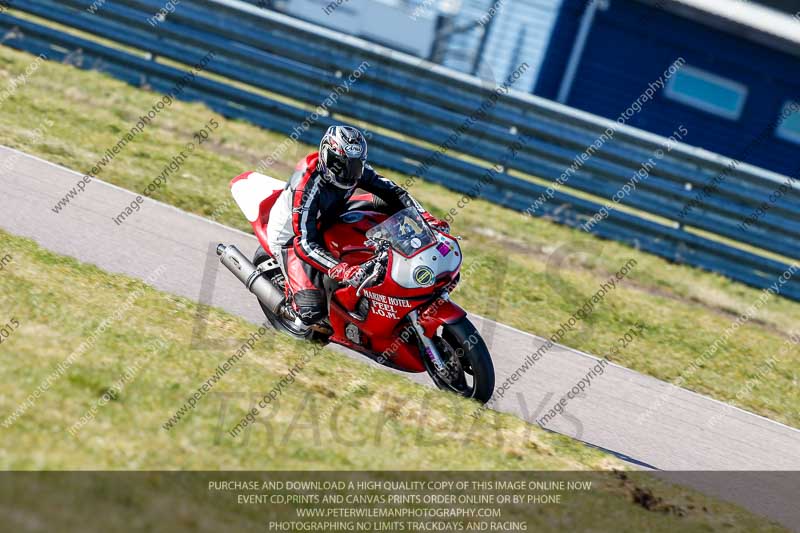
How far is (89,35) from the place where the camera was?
15.1 m

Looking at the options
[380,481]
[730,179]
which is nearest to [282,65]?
[730,179]

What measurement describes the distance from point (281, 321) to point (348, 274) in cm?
128

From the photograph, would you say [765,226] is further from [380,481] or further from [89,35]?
[89,35]

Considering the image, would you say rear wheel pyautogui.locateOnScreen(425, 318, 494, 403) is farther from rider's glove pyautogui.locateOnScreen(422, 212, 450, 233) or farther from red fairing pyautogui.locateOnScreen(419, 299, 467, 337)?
rider's glove pyautogui.locateOnScreen(422, 212, 450, 233)

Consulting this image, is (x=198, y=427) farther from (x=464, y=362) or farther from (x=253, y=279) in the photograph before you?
(x=253, y=279)

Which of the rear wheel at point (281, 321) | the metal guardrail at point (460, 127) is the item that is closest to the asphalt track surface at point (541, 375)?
the rear wheel at point (281, 321)

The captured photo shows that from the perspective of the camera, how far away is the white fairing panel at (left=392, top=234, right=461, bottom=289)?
6613 mm

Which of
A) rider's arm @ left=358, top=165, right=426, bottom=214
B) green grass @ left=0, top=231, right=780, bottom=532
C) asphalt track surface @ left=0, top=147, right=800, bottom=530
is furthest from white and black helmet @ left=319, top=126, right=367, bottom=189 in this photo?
asphalt track surface @ left=0, top=147, right=800, bottom=530

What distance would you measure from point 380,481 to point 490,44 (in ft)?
60.2

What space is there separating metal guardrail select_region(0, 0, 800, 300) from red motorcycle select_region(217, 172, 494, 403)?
5.86 metres

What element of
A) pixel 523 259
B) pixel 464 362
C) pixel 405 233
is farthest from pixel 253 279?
pixel 523 259

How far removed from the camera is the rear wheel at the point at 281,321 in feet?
24.8

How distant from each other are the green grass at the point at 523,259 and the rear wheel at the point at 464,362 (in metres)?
2.85

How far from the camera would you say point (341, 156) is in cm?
694
